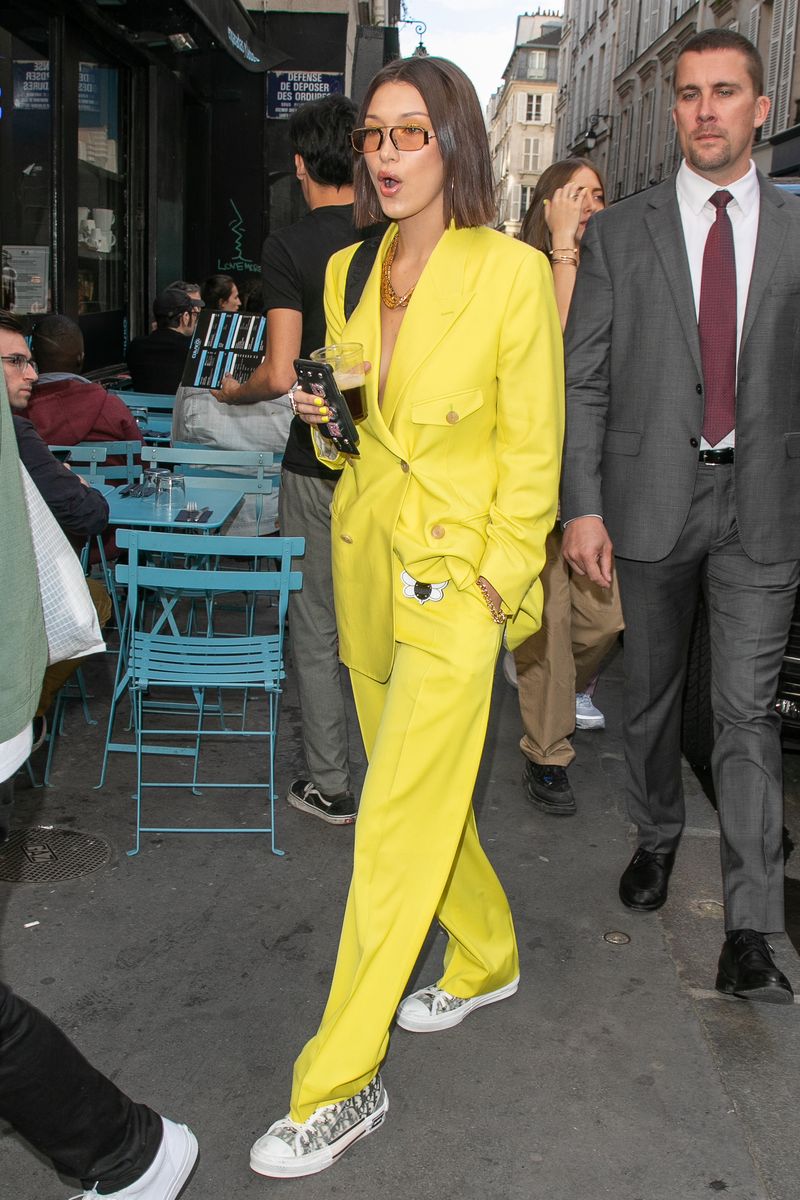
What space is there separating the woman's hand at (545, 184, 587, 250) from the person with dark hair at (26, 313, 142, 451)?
3.00 m

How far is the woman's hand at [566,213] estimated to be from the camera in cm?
418

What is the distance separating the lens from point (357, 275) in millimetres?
2836

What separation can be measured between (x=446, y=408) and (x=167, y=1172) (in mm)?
1553

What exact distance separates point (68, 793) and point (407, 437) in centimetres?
257

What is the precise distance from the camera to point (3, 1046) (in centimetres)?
198

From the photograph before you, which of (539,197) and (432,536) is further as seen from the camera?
(539,197)

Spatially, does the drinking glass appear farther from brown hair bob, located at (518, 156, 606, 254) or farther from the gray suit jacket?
brown hair bob, located at (518, 156, 606, 254)

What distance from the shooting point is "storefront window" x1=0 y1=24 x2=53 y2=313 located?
325 inches

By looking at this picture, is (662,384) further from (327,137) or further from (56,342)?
(56,342)

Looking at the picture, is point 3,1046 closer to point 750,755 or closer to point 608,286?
point 750,755

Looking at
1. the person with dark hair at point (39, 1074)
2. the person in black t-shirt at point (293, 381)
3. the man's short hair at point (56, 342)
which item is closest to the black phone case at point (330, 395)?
the person with dark hair at point (39, 1074)

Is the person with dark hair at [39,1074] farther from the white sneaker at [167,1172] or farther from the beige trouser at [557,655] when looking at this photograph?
the beige trouser at [557,655]

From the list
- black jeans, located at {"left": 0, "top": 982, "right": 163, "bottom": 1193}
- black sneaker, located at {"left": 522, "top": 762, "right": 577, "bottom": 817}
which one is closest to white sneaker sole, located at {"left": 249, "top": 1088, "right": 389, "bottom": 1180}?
black jeans, located at {"left": 0, "top": 982, "right": 163, "bottom": 1193}

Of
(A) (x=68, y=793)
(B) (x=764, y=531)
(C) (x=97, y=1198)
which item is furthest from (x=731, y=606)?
(A) (x=68, y=793)
